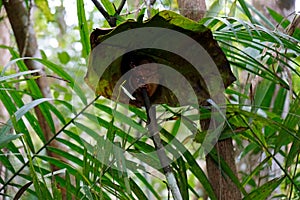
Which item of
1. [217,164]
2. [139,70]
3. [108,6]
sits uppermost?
[108,6]

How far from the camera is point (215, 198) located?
0.64 meters

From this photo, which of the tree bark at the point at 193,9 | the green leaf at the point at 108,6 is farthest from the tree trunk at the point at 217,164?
the green leaf at the point at 108,6

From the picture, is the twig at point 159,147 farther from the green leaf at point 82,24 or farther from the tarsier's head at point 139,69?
the green leaf at point 82,24

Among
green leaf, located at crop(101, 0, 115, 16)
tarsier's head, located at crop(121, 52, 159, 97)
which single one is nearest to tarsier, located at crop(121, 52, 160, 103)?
tarsier's head, located at crop(121, 52, 159, 97)

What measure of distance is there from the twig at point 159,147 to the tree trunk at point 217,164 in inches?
5.1

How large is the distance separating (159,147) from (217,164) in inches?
6.2

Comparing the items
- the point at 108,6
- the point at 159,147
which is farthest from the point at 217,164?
the point at 108,6

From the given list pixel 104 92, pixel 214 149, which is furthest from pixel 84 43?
Answer: pixel 214 149

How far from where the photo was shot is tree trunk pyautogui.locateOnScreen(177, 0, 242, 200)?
0.67 metres

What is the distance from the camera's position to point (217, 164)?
675 millimetres

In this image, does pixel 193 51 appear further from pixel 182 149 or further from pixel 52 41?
pixel 52 41

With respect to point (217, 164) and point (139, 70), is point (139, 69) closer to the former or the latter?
point (139, 70)

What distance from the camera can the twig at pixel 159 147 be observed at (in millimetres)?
526

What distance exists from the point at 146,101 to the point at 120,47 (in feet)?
0.24
